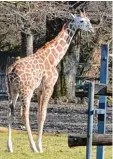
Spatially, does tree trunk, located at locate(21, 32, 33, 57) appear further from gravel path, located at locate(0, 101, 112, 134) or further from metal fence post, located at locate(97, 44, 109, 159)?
metal fence post, located at locate(97, 44, 109, 159)

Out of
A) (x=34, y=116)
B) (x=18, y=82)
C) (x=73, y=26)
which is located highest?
(x=73, y=26)

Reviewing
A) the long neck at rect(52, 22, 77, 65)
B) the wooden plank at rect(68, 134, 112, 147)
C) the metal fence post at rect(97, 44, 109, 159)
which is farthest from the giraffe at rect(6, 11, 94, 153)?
the wooden plank at rect(68, 134, 112, 147)

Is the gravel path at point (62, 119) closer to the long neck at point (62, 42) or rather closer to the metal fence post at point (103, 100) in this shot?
the long neck at point (62, 42)

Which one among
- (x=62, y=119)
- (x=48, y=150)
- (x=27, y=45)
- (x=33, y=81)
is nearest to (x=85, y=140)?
(x=48, y=150)

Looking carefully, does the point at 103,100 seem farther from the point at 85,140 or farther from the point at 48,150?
the point at 48,150

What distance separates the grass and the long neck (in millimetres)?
1493

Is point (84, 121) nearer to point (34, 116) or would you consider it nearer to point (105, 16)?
point (34, 116)

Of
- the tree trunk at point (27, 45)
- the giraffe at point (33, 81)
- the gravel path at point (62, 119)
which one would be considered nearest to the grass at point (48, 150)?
the giraffe at point (33, 81)

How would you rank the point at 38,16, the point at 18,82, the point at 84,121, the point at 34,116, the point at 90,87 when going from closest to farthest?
1. the point at 90,87
2. the point at 18,82
3. the point at 84,121
4. the point at 34,116
5. the point at 38,16

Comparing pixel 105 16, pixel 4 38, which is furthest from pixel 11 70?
pixel 4 38

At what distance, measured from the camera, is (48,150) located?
32.1ft

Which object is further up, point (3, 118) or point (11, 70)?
point (11, 70)

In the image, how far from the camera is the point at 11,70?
991cm

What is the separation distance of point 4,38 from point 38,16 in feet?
53.3
